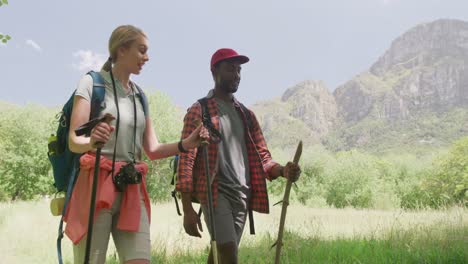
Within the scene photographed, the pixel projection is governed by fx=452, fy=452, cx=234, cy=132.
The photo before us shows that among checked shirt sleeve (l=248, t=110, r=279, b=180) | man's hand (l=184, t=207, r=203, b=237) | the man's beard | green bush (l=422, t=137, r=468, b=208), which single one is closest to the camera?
man's hand (l=184, t=207, r=203, b=237)

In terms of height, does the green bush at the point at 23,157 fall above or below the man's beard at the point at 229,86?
above

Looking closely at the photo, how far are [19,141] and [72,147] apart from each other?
140 feet

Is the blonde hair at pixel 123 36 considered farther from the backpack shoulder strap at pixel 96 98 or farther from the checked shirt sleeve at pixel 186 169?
the checked shirt sleeve at pixel 186 169

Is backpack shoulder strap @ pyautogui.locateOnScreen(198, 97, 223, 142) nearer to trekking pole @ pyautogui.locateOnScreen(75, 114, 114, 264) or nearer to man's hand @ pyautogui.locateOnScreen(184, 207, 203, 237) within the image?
man's hand @ pyautogui.locateOnScreen(184, 207, 203, 237)

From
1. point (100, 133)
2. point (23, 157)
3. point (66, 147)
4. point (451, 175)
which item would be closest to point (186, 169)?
point (66, 147)

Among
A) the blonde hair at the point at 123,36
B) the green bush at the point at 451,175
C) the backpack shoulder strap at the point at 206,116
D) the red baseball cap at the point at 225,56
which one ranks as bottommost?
the green bush at the point at 451,175

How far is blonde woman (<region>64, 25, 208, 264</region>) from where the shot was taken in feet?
9.74

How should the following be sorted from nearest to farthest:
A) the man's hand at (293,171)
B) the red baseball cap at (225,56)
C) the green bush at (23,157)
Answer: the man's hand at (293,171), the red baseball cap at (225,56), the green bush at (23,157)

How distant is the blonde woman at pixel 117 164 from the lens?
9.74 ft

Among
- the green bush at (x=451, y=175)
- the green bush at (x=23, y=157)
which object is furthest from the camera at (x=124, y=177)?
the green bush at (x=23, y=157)

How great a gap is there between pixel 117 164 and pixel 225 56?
1865mm

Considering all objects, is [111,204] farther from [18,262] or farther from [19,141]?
[19,141]

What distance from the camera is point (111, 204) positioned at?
3.01 m

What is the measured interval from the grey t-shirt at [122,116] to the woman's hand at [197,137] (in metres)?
0.34
